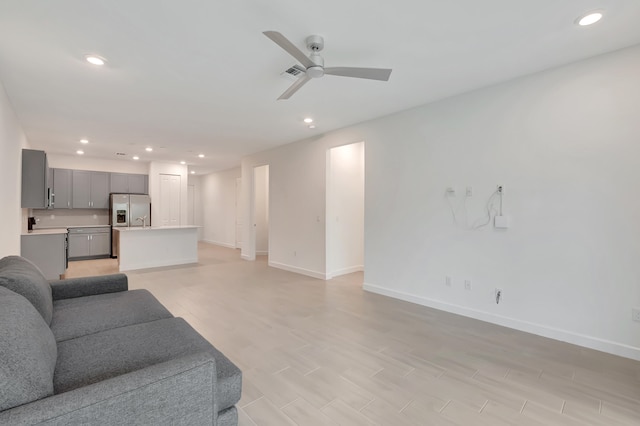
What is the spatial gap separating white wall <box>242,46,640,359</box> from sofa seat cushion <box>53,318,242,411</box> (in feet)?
10.2

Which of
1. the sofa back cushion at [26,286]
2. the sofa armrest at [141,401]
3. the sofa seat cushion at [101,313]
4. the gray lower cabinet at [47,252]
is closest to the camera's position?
the sofa armrest at [141,401]

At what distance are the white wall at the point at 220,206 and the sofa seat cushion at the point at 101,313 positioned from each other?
715cm

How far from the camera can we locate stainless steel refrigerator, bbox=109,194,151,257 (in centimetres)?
791

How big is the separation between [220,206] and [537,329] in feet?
30.9

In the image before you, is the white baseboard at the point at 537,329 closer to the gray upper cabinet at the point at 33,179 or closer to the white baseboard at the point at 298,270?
the white baseboard at the point at 298,270

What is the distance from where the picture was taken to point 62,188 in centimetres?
752

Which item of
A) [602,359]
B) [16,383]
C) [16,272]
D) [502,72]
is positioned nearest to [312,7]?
[502,72]

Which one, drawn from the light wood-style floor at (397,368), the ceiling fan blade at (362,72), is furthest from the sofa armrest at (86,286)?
the ceiling fan blade at (362,72)

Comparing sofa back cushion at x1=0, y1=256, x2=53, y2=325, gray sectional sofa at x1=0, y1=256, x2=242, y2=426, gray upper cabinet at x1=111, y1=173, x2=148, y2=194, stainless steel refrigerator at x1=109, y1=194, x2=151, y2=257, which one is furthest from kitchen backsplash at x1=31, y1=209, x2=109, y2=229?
sofa back cushion at x1=0, y1=256, x2=53, y2=325

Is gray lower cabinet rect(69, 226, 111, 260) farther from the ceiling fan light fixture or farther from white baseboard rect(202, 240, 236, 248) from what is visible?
the ceiling fan light fixture

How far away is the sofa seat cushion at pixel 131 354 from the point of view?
1377 millimetres

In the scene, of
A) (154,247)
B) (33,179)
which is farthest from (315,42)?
(154,247)

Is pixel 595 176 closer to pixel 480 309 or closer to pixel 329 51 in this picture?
pixel 480 309

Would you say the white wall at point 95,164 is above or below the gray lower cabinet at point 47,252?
above
